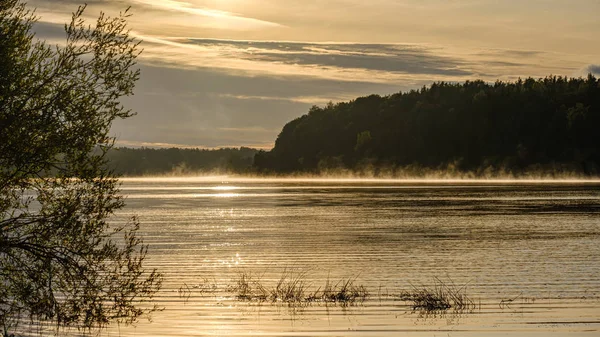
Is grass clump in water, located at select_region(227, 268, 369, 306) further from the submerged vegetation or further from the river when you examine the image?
the river

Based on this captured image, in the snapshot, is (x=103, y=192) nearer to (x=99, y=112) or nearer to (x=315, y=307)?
(x=99, y=112)

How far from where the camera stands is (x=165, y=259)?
51.8 meters

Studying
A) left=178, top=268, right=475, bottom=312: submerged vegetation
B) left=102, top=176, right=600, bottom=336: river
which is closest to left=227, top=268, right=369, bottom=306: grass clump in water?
left=178, top=268, right=475, bottom=312: submerged vegetation

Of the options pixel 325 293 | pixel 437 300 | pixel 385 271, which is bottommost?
pixel 385 271

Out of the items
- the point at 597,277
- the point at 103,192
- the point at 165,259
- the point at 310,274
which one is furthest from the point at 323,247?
the point at 103,192

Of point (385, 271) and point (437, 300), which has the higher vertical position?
point (437, 300)

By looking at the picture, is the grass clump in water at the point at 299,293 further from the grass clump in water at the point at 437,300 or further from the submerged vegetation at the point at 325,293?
the grass clump in water at the point at 437,300

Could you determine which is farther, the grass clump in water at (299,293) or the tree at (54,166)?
the grass clump in water at (299,293)

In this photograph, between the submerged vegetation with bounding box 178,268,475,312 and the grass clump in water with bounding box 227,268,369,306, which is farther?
the grass clump in water with bounding box 227,268,369,306

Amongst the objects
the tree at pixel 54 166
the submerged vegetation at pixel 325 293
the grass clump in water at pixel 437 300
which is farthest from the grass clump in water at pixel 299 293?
the tree at pixel 54 166

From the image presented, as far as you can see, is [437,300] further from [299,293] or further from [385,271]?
[385,271]

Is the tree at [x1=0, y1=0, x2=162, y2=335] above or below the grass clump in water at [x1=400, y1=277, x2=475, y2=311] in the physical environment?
above

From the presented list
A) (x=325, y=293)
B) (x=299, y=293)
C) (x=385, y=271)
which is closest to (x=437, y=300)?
(x=325, y=293)

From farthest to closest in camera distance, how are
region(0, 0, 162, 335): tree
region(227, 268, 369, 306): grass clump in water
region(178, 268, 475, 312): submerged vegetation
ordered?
region(227, 268, 369, 306): grass clump in water
region(178, 268, 475, 312): submerged vegetation
region(0, 0, 162, 335): tree
